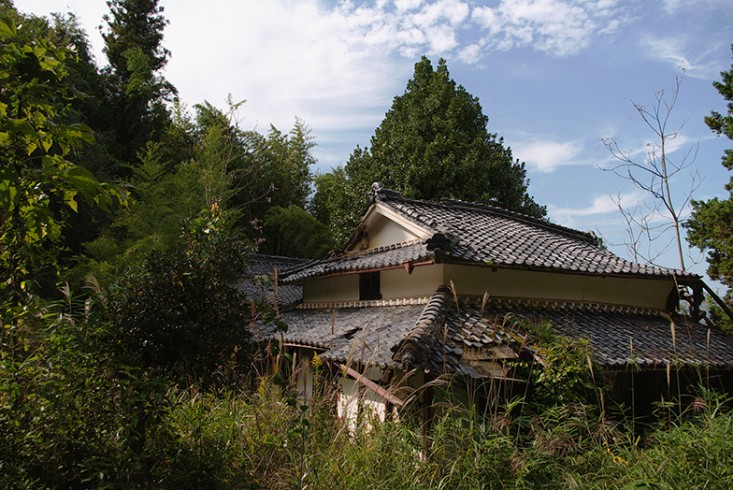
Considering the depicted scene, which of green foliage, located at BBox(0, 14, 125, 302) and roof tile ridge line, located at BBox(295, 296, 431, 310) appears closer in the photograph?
green foliage, located at BBox(0, 14, 125, 302)

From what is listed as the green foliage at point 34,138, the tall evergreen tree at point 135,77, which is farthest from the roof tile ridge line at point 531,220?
the tall evergreen tree at point 135,77

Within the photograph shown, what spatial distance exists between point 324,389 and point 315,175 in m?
20.4

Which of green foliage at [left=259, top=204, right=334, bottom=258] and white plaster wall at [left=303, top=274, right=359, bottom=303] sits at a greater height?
green foliage at [left=259, top=204, right=334, bottom=258]

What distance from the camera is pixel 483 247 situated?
31.1 feet

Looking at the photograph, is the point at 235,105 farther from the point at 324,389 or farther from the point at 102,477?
the point at 102,477

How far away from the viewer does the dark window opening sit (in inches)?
421

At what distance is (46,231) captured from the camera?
9.57 ft

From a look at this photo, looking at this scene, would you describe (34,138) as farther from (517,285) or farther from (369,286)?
(369,286)

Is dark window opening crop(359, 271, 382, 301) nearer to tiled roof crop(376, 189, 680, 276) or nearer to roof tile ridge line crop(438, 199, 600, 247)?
tiled roof crop(376, 189, 680, 276)

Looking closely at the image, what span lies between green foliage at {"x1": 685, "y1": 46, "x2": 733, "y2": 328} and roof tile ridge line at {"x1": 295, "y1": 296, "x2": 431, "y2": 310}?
27.7 ft

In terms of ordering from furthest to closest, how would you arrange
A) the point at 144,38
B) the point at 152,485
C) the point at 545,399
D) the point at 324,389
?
the point at 144,38
the point at 545,399
the point at 324,389
the point at 152,485

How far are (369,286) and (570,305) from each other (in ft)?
13.2

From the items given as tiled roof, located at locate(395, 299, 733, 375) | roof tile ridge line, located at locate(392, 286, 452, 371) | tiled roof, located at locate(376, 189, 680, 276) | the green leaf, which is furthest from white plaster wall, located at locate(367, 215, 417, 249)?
the green leaf

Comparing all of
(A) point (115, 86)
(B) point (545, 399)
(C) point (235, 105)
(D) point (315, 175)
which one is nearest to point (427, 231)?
(B) point (545, 399)
